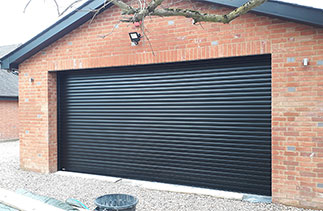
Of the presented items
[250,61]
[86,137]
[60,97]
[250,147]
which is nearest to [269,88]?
[250,61]

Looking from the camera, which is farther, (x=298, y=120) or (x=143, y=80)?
(x=143, y=80)

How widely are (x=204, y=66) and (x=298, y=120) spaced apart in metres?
2.02

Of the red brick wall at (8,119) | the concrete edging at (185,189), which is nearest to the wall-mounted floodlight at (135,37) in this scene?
the concrete edging at (185,189)

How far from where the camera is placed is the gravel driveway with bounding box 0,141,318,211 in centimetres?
455

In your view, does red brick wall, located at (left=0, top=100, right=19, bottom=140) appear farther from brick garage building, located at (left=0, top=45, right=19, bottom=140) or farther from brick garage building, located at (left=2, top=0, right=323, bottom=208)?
brick garage building, located at (left=2, top=0, right=323, bottom=208)

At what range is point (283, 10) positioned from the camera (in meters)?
4.35

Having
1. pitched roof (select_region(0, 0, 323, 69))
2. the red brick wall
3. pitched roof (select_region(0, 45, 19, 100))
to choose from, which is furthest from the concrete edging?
pitched roof (select_region(0, 45, 19, 100))

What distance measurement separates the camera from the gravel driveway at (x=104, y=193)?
4551 millimetres

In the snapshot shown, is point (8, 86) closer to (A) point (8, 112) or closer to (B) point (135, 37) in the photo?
(A) point (8, 112)

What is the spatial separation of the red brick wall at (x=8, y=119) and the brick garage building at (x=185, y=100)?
8.51 metres

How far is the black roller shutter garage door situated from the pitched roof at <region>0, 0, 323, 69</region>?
2.86 feet

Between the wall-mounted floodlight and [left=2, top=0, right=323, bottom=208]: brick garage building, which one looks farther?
the wall-mounted floodlight

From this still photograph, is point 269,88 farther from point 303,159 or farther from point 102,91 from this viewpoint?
point 102,91

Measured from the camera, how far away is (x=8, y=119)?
1472 centimetres
